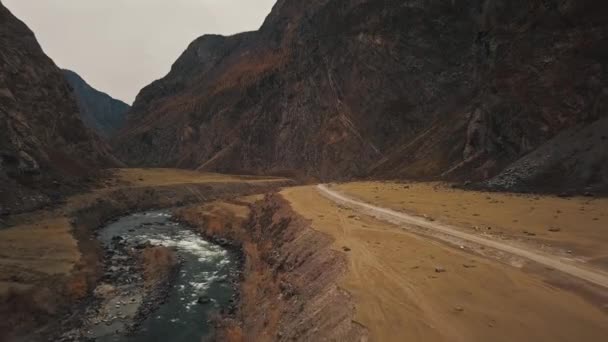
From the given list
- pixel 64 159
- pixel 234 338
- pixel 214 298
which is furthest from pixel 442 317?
pixel 64 159

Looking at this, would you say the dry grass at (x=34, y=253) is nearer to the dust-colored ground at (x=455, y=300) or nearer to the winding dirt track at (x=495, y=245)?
the dust-colored ground at (x=455, y=300)

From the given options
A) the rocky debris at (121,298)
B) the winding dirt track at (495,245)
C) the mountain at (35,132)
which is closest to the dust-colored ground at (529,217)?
the winding dirt track at (495,245)

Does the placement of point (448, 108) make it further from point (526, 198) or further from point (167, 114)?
point (167, 114)

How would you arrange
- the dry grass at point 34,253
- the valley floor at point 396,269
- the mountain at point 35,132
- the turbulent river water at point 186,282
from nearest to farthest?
the valley floor at point 396,269 → the turbulent river water at point 186,282 → the dry grass at point 34,253 → the mountain at point 35,132

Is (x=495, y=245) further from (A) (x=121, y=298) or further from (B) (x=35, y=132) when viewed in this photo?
(B) (x=35, y=132)

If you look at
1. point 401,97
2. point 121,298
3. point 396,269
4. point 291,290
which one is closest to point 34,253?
point 121,298

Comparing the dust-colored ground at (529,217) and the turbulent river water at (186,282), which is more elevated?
the dust-colored ground at (529,217)
